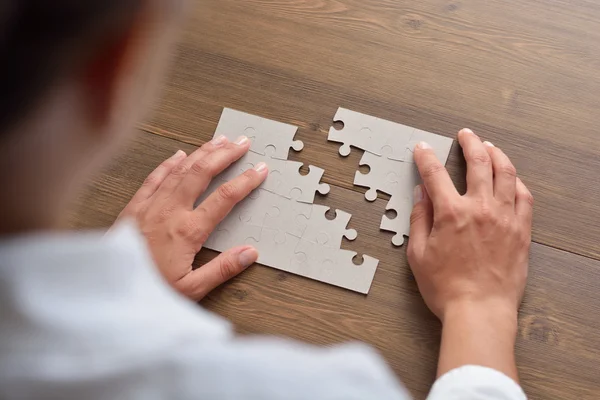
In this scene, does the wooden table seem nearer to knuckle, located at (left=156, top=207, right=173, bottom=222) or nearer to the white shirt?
knuckle, located at (left=156, top=207, right=173, bottom=222)

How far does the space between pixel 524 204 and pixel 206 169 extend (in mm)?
565

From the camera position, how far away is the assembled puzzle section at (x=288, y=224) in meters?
1.15

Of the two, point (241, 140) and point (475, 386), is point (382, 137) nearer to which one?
point (241, 140)

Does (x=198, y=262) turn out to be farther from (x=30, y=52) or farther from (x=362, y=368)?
(x=30, y=52)

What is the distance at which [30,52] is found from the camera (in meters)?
0.37

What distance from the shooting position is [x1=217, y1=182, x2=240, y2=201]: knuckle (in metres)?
1.17

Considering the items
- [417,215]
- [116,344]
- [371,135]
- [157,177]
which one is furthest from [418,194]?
[116,344]

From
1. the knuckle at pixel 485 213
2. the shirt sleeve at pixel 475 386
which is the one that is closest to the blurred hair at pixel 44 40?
the shirt sleeve at pixel 475 386

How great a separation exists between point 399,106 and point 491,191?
24 centimetres

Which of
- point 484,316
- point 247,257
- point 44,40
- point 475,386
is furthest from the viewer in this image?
point 247,257

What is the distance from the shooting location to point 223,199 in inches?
45.8

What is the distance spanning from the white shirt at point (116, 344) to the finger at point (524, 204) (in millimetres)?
676

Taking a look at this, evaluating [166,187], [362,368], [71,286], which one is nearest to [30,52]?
[71,286]

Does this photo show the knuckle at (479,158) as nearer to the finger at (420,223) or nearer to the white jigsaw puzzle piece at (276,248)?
the finger at (420,223)
